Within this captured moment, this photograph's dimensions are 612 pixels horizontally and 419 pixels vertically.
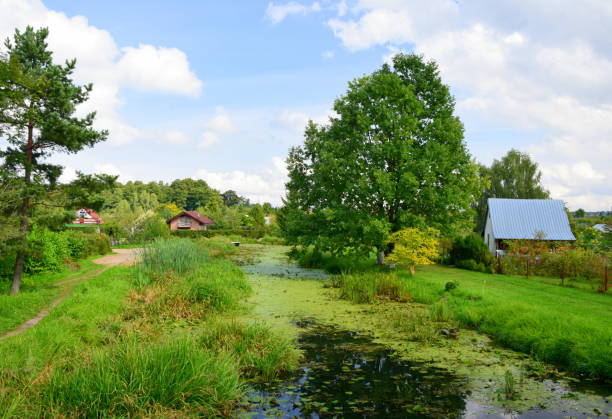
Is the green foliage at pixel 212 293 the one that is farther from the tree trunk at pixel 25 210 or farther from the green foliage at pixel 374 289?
the tree trunk at pixel 25 210

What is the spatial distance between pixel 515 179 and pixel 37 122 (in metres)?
46.8

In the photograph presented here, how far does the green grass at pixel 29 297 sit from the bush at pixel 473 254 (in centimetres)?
2095

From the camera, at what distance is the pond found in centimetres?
708

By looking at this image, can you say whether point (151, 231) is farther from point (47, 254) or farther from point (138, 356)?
point (138, 356)

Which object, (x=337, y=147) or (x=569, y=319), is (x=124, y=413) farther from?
(x=337, y=147)

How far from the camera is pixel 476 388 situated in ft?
26.2

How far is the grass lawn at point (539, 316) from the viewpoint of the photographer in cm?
933

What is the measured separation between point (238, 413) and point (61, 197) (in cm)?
1114

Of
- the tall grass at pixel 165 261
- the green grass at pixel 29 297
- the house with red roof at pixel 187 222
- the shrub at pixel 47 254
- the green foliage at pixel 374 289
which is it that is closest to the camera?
the green grass at pixel 29 297

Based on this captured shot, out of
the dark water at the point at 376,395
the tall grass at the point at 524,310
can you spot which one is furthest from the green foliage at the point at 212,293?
the dark water at the point at 376,395

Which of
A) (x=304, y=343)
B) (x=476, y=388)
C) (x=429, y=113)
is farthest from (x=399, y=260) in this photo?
(x=476, y=388)

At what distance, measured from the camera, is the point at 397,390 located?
7.92 meters

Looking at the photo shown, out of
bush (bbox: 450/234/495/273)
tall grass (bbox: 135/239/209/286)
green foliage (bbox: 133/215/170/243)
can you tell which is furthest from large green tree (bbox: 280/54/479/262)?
green foliage (bbox: 133/215/170/243)

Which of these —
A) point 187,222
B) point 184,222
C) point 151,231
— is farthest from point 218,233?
point 151,231
